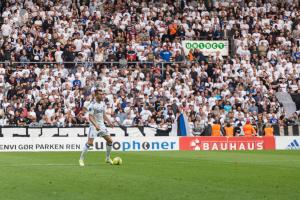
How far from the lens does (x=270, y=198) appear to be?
44.1 feet

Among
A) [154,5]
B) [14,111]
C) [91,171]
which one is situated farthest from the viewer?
[154,5]

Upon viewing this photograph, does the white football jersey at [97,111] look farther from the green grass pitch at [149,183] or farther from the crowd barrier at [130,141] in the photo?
the crowd barrier at [130,141]

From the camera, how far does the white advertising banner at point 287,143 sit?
1608 inches

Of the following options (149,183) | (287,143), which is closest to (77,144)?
(287,143)

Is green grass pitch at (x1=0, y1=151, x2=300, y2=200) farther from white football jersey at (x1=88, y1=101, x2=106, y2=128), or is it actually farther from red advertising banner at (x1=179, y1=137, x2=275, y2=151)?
red advertising banner at (x1=179, y1=137, x2=275, y2=151)

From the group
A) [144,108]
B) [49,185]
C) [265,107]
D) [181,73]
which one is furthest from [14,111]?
[49,185]

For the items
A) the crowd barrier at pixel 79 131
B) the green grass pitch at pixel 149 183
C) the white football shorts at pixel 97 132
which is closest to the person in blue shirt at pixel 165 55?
the crowd barrier at pixel 79 131

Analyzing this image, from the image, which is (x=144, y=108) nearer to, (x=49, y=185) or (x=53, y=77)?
(x=53, y=77)

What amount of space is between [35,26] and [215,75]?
11.0m

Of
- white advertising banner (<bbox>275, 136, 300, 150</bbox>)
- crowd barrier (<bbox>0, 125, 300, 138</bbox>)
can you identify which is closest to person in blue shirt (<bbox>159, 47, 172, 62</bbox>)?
crowd barrier (<bbox>0, 125, 300, 138</bbox>)

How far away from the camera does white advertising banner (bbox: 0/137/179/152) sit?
38.4m

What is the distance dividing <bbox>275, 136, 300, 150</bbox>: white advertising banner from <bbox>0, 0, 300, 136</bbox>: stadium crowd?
2.16 meters

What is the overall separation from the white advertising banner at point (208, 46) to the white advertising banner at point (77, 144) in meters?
10.3

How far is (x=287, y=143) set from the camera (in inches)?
1614
